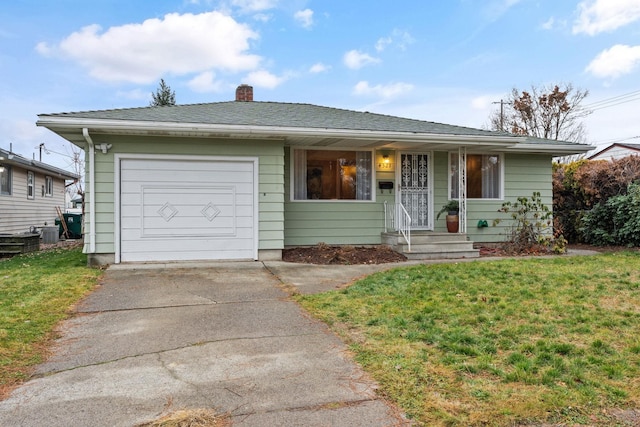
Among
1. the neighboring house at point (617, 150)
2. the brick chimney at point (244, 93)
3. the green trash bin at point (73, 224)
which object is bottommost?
the green trash bin at point (73, 224)

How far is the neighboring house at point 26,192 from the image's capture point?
1489cm

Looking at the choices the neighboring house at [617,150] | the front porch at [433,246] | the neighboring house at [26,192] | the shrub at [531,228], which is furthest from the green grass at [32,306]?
the neighboring house at [617,150]

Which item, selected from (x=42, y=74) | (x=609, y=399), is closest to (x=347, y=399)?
(x=609, y=399)

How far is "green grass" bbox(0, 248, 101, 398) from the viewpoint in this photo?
335 centimetres

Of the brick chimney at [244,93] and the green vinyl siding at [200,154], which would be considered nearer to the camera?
the green vinyl siding at [200,154]

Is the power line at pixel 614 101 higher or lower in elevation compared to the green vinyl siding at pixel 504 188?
higher

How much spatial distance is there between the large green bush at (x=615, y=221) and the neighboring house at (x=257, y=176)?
1648mm

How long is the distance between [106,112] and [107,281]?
3315 mm

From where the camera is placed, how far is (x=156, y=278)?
674 centimetres

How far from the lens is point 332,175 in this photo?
9922mm

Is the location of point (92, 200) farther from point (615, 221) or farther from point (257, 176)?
point (615, 221)

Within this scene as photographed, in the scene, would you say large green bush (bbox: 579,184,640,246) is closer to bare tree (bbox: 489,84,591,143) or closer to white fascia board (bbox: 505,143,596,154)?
white fascia board (bbox: 505,143,596,154)

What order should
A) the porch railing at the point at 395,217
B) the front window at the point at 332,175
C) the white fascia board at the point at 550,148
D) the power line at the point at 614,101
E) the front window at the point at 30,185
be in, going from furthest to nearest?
the power line at the point at 614,101, the front window at the point at 30,185, the white fascia board at the point at 550,148, the porch railing at the point at 395,217, the front window at the point at 332,175

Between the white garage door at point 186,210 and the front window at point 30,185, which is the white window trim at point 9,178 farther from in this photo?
the white garage door at point 186,210
